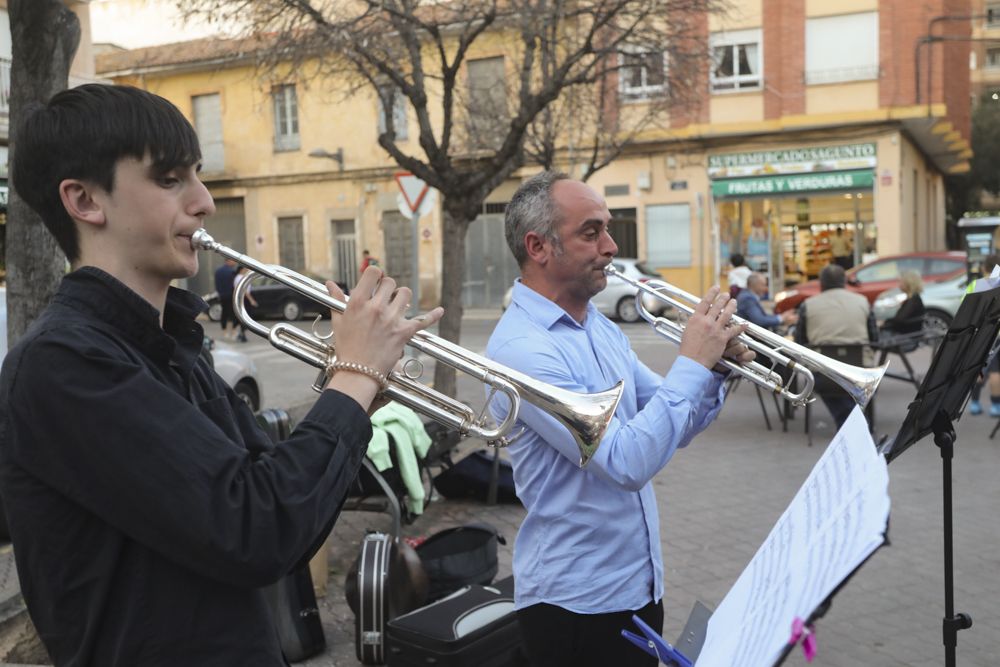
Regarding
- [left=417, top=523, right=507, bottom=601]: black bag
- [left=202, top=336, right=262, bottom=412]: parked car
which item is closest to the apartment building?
[left=202, top=336, right=262, bottom=412]: parked car

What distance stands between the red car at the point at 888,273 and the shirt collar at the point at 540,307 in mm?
14294

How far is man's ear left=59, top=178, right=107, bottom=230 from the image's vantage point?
1357mm

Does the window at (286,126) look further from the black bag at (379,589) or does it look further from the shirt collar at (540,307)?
the shirt collar at (540,307)

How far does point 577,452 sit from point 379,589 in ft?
7.30

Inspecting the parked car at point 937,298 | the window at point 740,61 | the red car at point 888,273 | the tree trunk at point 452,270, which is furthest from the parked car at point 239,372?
the window at point 740,61

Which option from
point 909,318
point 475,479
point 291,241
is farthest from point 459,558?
point 291,241

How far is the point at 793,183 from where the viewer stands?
2338 centimetres

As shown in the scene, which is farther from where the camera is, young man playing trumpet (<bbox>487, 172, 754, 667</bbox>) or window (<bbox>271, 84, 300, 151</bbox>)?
window (<bbox>271, 84, 300, 151</bbox>)

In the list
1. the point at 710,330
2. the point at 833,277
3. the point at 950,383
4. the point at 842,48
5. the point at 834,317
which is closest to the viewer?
the point at 710,330

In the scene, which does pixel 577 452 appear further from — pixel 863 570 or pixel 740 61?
pixel 740 61

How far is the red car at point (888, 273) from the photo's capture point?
16141mm

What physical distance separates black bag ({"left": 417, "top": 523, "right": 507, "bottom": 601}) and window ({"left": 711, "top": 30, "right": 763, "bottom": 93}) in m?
20.9

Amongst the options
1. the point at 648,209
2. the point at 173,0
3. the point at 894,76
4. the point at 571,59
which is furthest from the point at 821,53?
the point at 173,0

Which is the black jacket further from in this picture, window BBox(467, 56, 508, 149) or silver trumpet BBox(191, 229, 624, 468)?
window BBox(467, 56, 508, 149)
